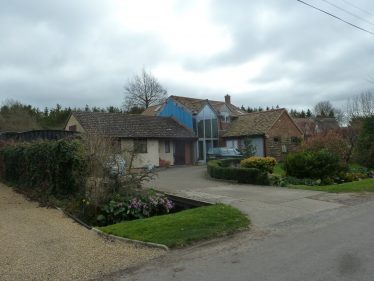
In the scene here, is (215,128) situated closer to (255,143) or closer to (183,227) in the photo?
(255,143)

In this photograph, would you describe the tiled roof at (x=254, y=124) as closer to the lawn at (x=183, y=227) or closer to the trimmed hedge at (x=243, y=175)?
the trimmed hedge at (x=243, y=175)

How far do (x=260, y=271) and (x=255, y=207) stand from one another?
5771 millimetres

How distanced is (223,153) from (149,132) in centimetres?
662

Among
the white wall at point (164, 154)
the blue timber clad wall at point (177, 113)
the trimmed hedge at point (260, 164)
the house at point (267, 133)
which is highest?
the blue timber clad wall at point (177, 113)

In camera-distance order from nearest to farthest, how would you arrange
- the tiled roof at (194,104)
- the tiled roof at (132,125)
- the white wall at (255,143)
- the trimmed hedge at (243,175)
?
1. the trimmed hedge at (243,175)
2. the tiled roof at (132,125)
3. the white wall at (255,143)
4. the tiled roof at (194,104)

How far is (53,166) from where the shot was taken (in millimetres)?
13789

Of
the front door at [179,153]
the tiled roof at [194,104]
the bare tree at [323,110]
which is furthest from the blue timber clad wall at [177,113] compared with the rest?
the bare tree at [323,110]

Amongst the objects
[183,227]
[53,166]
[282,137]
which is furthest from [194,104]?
[183,227]

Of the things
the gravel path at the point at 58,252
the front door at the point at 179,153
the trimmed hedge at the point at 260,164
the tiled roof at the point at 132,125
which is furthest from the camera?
the front door at the point at 179,153

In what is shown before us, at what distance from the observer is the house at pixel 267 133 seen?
112ft

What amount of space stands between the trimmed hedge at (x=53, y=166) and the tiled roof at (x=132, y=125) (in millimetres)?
12674

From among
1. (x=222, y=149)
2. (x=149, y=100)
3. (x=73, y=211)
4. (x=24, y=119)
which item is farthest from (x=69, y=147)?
(x=149, y=100)

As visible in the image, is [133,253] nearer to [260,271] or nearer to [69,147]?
[260,271]

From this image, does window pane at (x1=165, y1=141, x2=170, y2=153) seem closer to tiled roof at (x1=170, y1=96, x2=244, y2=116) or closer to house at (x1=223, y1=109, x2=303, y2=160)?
tiled roof at (x1=170, y1=96, x2=244, y2=116)
